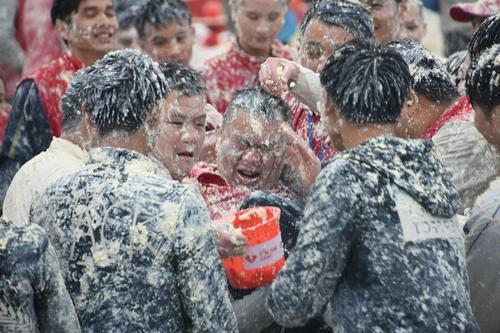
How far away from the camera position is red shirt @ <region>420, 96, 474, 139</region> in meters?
5.67

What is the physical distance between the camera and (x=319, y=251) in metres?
3.97

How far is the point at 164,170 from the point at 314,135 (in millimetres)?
1639

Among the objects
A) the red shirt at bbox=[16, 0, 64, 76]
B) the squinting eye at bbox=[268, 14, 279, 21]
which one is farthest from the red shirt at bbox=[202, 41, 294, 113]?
the red shirt at bbox=[16, 0, 64, 76]

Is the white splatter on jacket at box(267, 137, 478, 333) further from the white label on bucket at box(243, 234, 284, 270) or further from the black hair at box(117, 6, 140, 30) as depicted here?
the black hair at box(117, 6, 140, 30)

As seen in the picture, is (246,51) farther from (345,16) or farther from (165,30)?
(345,16)

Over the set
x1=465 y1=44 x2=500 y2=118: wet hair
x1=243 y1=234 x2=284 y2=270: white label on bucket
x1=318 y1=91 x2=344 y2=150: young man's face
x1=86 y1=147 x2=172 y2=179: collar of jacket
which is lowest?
x1=243 y1=234 x2=284 y2=270: white label on bucket

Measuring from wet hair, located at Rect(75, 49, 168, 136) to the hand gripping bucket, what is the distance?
57 cm

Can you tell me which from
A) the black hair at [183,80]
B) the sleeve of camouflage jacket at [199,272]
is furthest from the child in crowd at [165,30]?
the sleeve of camouflage jacket at [199,272]

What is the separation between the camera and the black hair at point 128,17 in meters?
8.42

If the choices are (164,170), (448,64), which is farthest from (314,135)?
(164,170)

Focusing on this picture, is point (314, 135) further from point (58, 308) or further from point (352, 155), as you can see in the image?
point (58, 308)

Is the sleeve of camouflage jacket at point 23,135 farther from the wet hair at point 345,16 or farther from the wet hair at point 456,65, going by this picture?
the wet hair at point 456,65

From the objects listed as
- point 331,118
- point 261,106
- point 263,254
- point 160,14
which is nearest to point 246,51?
point 160,14

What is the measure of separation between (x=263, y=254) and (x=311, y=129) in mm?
1444
